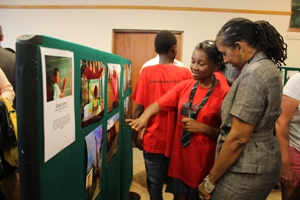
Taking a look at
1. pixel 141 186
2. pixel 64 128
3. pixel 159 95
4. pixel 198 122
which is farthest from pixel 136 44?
pixel 64 128

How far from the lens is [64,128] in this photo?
2.39 ft

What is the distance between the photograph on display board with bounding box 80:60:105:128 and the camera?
90 cm

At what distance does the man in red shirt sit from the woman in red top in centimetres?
19

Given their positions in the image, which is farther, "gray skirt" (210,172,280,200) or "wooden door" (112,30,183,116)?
"wooden door" (112,30,183,116)

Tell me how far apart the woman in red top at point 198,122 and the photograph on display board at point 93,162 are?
265 mm

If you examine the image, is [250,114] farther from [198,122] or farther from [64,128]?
[64,128]

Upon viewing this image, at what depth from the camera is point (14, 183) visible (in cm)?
155

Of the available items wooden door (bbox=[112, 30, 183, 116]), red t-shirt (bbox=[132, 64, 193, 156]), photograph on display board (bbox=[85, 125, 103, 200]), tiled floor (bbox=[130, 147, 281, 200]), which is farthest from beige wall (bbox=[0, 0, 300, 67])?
photograph on display board (bbox=[85, 125, 103, 200])

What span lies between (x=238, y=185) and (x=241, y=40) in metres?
0.63

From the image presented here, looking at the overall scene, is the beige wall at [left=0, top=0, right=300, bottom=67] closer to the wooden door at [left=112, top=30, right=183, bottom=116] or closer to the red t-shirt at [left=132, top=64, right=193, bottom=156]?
the wooden door at [left=112, top=30, right=183, bottom=116]

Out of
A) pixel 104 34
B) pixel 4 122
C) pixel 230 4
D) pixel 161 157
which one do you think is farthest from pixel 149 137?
pixel 230 4

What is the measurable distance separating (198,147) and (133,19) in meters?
3.11

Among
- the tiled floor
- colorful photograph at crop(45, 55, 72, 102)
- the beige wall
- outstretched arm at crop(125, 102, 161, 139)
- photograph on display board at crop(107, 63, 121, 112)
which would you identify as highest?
the beige wall

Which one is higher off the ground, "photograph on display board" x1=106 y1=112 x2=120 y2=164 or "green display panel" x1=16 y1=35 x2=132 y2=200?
"green display panel" x1=16 y1=35 x2=132 y2=200
